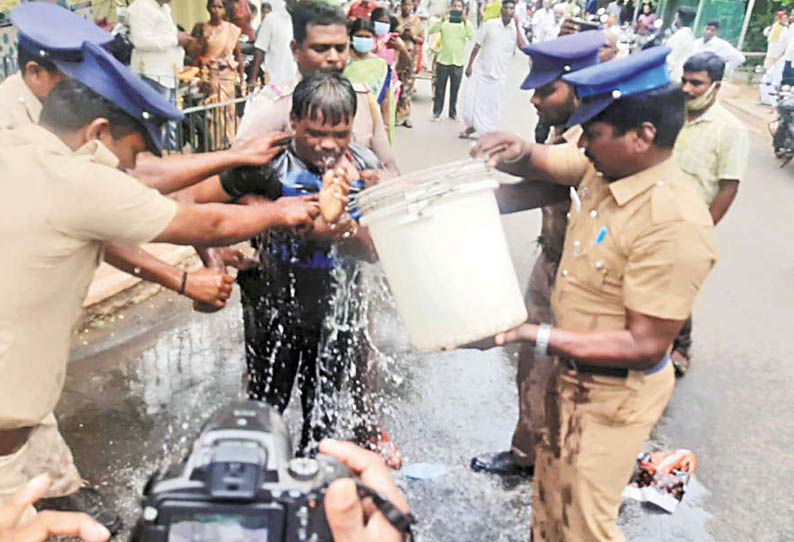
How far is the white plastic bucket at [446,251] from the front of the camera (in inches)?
77.6

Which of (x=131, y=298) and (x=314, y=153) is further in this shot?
(x=131, y=298)

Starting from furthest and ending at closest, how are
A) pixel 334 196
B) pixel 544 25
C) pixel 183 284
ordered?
pixel 544 25
pixel 183 284
pixel 334 196

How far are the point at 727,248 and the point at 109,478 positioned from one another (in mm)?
5959

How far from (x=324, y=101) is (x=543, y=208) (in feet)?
3.74

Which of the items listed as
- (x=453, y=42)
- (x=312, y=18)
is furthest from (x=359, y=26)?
(x=453, y=42)

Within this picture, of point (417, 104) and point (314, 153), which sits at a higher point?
point (314, 153)

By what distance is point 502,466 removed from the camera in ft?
11.8

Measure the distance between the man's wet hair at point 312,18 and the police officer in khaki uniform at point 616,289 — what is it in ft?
4.81

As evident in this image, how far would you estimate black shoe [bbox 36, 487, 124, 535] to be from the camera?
9.87 feet

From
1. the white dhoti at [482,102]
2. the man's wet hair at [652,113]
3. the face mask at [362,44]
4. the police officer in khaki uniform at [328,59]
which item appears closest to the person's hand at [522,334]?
the man's wet hair at [652,113]

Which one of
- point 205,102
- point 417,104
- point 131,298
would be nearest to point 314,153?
point 131,298

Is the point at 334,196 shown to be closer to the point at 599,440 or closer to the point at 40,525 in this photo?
the point at 599,440

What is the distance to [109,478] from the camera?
3314 mm

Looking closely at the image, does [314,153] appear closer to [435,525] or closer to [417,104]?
[435,525]
